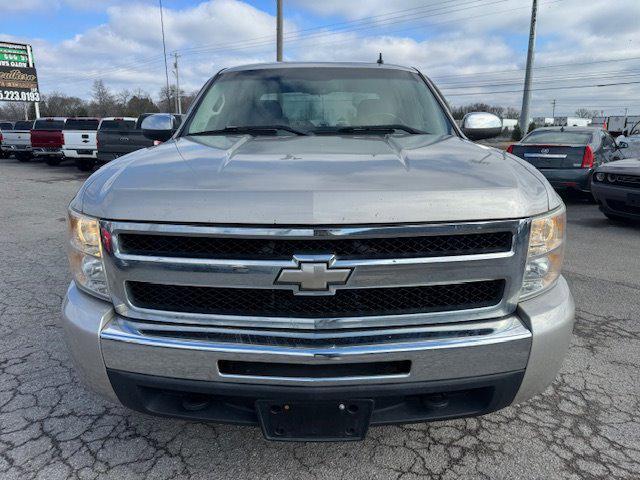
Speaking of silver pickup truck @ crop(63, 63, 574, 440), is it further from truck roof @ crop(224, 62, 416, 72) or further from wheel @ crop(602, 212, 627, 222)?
wheel @ crop(602, 212, 627, 222)

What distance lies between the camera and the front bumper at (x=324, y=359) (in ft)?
5.81

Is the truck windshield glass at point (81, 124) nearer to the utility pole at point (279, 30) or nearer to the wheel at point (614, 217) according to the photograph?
the utility pole at point (279, 30)

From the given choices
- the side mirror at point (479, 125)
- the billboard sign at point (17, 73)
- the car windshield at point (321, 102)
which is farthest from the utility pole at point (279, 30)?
the billboard sign at point (17, 73)

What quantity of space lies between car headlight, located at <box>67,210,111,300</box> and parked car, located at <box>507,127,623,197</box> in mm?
9003

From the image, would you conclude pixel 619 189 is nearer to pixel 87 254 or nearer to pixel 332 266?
pixel 332 266

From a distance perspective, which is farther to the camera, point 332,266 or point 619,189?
point 619,189

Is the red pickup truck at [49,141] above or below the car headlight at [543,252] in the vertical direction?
below

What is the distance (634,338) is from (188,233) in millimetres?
3434

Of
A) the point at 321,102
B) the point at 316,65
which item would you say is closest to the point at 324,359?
the point at 321,102

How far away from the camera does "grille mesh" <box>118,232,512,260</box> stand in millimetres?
1751

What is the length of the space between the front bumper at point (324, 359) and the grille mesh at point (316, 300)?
7cm

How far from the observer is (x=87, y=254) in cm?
195

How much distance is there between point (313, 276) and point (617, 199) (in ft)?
24.7

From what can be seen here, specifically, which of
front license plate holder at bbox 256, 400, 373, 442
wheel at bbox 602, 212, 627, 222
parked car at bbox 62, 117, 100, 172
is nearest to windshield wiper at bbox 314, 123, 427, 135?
front license plate holder at bbox 256, 400, 373, 442
